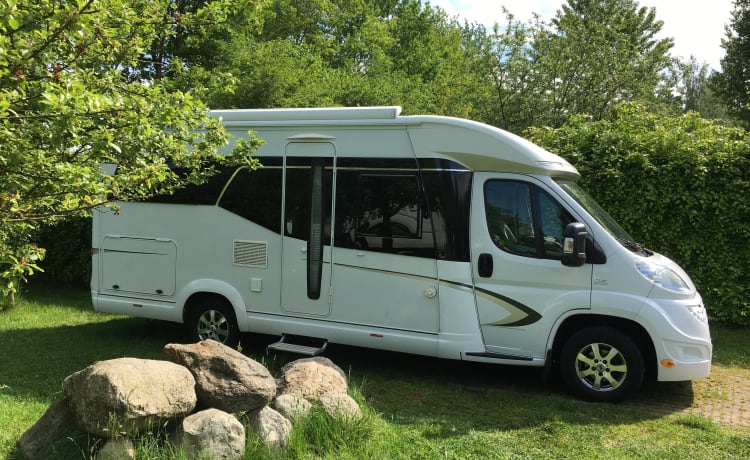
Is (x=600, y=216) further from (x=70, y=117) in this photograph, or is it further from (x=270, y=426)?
(x=70, y=117)

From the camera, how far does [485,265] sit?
601 centimetres

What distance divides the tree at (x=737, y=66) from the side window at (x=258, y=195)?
2387cm

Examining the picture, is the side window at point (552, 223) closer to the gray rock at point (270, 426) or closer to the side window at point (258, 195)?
the side window at point (258, 195)

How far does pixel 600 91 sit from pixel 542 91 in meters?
1.64

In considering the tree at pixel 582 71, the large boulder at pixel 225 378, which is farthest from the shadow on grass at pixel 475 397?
the tree at pixel 582 71

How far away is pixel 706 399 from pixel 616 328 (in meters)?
1.27

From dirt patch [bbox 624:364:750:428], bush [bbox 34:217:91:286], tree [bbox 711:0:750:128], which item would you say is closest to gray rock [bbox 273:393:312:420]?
dirt patch [bbox 624:364:750:428]

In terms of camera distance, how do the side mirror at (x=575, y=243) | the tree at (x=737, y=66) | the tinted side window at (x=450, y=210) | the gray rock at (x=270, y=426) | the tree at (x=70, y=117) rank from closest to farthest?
the tree at (x=70, y=117), the gray rock at (x=270, y=426), the side mirror at (x=575, y=243), the tinted side window at (x=450, y=210), the tree at (x=737, y=66)

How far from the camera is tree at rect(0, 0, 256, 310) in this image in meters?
2.99

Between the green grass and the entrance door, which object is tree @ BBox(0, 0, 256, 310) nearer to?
the green grass

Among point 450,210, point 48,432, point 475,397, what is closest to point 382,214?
point 450,210

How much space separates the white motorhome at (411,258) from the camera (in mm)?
5695

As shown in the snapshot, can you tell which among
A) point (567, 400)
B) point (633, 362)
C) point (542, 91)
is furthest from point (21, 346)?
point (542, 91)

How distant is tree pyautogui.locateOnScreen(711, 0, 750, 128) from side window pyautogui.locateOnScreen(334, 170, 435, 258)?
23.4 metres
